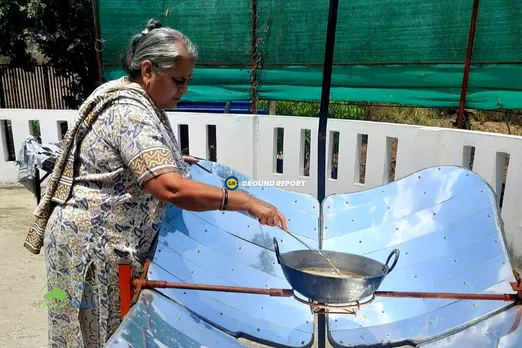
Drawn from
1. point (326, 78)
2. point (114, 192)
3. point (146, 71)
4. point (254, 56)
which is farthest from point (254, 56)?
point (114, 192)

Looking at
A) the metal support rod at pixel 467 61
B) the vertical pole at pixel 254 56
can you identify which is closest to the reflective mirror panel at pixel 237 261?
the metal support rod at pixel 467 61

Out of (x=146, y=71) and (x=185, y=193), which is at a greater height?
(x=146, y=71)

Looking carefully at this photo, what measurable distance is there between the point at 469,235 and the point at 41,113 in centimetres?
537

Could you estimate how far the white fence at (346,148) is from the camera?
151 inches

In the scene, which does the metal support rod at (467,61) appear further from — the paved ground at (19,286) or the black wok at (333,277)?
the paved ground at (19,286)

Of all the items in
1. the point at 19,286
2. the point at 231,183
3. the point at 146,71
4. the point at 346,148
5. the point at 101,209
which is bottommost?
the point at 19,286

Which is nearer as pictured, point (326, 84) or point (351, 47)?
point (326, 84)

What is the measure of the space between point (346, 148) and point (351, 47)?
1046 mm

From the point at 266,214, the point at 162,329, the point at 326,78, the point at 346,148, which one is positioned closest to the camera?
the point at 266,214

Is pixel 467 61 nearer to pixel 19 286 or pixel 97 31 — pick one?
pixel 97 31

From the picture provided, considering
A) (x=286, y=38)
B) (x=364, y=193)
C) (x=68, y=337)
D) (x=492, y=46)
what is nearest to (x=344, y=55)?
(x=286, y=38)

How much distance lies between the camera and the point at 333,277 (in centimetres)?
142

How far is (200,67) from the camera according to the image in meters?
5.60

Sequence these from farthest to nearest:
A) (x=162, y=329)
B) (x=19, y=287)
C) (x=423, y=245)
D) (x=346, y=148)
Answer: (x=346, y=148)
(x=19, y=287)
(x=423, y=245)
(x=162, y=329)
